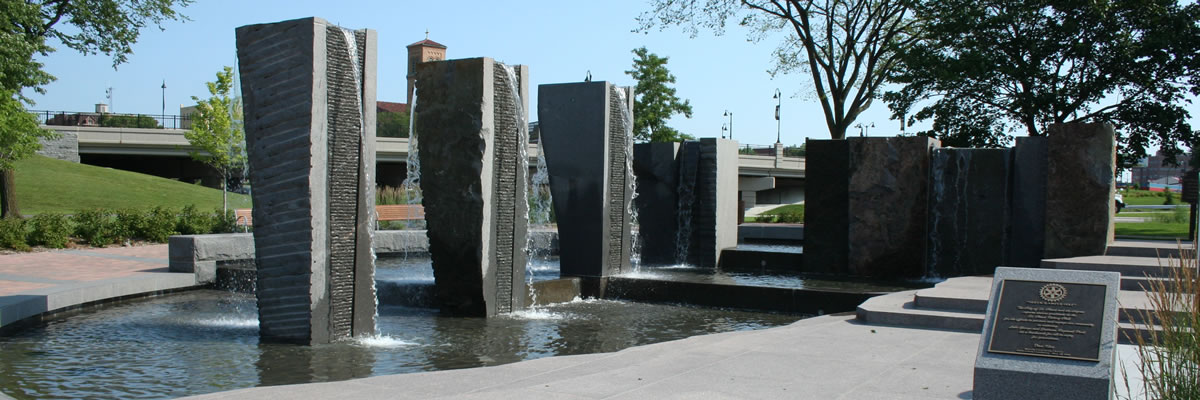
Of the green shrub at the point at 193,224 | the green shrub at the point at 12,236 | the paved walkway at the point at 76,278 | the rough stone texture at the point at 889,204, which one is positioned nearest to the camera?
the paved walkway at the point at 76,278

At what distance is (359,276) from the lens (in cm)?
938

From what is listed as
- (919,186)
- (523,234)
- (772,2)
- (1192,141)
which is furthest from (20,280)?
(1192,141)

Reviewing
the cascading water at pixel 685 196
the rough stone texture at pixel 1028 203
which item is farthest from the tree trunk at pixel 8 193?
the rough stone texture at pixel 1028 203

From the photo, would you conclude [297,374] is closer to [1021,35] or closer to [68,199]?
[1021,35]

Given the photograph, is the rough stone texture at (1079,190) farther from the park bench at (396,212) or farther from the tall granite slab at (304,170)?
the park bench at (396,212)

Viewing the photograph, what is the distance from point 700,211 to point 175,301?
8651 mm

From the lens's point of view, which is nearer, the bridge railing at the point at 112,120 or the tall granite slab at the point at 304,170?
the tall granite slab at the point at 304,170

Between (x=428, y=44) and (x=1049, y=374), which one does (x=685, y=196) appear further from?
(x=428, y=44)

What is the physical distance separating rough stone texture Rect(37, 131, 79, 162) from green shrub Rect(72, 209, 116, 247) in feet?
90.1

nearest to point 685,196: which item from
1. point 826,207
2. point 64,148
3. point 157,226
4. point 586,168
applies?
point 826,207

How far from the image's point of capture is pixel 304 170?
871 centimetres

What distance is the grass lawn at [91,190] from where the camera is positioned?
111 ft

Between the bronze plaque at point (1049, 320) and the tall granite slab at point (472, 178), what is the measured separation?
660 centimetres

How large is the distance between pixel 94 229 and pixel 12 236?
1.41 meters
